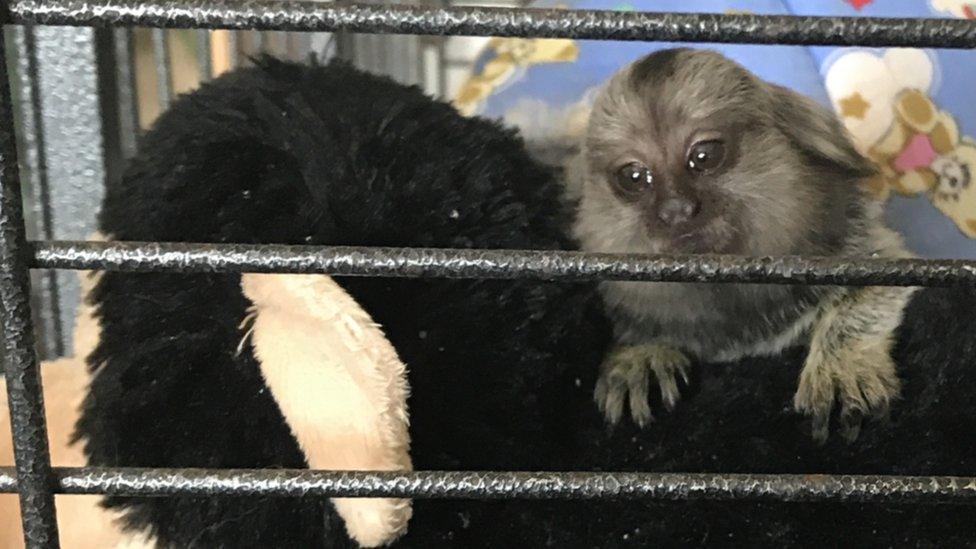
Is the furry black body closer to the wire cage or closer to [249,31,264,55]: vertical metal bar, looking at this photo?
the wire cage

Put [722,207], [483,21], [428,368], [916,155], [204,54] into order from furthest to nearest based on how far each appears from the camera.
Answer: [916,155] < [204,54] < [722,207] < [428,368] < [483,21]

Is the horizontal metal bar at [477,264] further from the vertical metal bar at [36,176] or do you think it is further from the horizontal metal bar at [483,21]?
the vertical metal bar at [36,176]

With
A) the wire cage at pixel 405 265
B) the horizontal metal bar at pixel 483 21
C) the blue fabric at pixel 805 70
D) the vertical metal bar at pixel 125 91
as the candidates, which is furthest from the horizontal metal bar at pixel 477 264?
the blue fabric at pixel 805 70

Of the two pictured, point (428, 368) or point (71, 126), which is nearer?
point (428, 368)

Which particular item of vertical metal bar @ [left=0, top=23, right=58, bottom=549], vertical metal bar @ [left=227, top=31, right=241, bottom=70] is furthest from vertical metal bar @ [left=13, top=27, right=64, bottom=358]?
vertical metal bar @ [left=0, top=23, right=58, bottom=549]

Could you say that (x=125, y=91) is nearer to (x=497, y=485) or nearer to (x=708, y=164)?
(x=708, y=164)

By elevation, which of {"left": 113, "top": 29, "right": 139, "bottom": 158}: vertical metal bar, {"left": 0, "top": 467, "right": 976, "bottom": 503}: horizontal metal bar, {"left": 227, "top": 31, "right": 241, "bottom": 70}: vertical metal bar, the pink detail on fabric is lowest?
{"left": 0, "top": 467, "right": 976, "bottom": 503}: horizontal metal bar

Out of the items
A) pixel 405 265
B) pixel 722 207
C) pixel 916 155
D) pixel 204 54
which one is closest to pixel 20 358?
pixel 405 265
